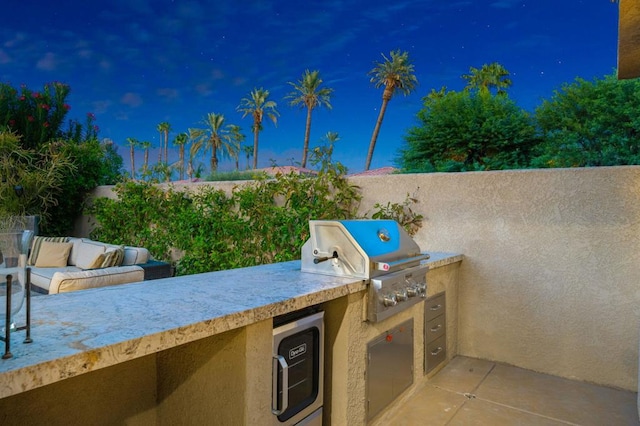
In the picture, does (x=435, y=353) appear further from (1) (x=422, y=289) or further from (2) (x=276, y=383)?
(2) (x=276, y=383)

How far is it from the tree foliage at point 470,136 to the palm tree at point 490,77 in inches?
324

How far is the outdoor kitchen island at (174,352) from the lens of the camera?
3.22 feet

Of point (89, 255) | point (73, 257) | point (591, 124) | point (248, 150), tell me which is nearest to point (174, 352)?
point (89, 255)

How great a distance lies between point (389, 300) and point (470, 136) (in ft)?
27.1

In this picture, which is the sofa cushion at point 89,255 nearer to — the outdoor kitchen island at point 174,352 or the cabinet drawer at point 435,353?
the outdoor kitchen island at point 174,352

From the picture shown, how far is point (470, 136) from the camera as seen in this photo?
9.43 m

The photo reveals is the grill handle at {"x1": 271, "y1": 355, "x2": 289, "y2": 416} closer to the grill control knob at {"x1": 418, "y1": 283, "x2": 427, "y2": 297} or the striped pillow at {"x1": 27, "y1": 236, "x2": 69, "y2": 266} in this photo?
the grill control knob at {"x1": 418, "y1": 283, "x2": 427, "y2": 297}

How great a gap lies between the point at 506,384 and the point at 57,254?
6.17 meters

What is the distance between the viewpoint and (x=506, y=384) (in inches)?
118

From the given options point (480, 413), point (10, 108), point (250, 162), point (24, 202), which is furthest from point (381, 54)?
point (480, 413)

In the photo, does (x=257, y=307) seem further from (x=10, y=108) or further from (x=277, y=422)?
(x=10, y=108)

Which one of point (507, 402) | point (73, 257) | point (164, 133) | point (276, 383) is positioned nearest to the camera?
point (276, 383)

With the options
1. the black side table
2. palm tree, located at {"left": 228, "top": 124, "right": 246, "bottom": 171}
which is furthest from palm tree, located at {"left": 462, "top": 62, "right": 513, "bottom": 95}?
the black side table

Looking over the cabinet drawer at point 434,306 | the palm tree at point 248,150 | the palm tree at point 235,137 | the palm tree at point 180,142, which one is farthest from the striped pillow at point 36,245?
the palm tree at point 248,150
